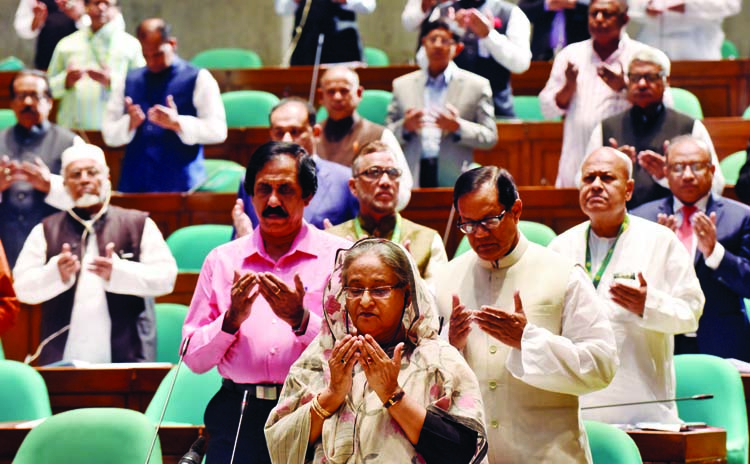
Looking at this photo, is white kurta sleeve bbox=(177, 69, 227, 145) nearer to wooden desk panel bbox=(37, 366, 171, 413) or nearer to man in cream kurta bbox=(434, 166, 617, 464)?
wooden desk panel bbox=(37, 366, 171, 413)

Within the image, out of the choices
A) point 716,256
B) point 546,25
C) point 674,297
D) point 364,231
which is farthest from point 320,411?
point 546,25

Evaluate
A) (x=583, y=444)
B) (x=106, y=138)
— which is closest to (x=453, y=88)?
(x=106, y=138)

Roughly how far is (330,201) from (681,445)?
1534 millimetres

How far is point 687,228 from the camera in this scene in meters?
4.49

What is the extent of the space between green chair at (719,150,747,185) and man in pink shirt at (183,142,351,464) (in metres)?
3.04

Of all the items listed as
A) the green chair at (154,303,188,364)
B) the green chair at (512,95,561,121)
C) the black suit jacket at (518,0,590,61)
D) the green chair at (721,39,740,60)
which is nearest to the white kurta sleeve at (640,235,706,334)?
the green chair at (154,303,188,364)

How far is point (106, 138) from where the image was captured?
19.5 ft

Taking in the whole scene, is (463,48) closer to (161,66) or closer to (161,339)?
(161,66)

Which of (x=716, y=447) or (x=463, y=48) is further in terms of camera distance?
(x=463, y=48)

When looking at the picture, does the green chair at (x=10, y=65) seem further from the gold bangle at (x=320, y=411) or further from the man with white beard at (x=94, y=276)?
the gold bangle at (x=320, y=411)

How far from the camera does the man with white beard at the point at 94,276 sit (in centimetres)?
448

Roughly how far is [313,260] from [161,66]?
2913mm

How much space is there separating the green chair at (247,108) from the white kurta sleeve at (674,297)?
351 cm

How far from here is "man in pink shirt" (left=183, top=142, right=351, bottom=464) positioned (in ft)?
9.88
